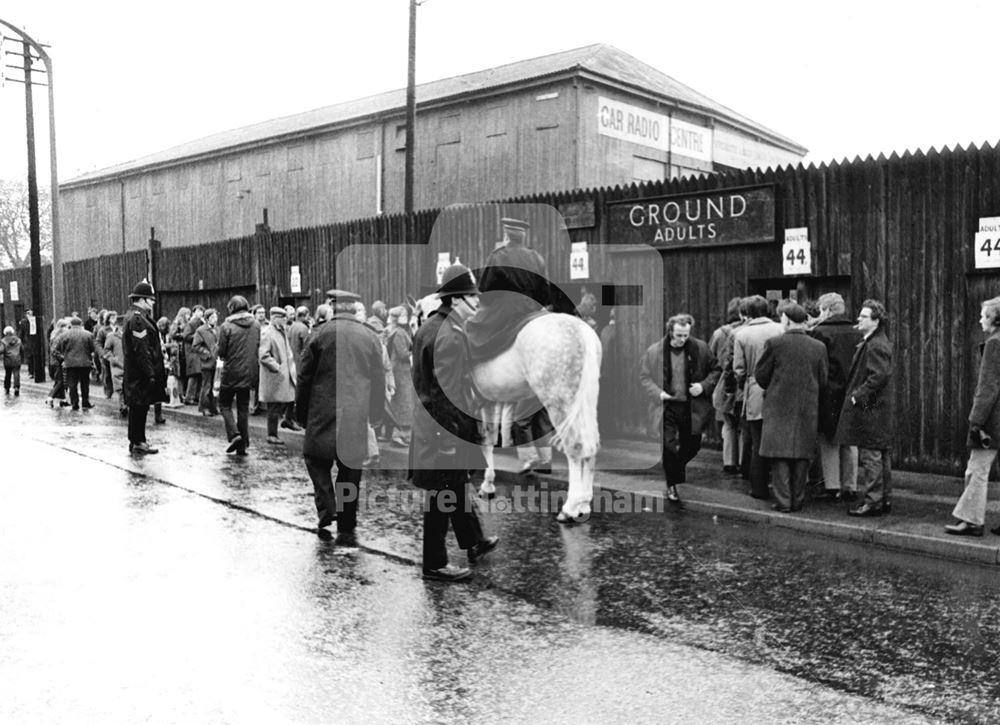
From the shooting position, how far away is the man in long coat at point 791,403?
862cm

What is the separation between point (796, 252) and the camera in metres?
11.4

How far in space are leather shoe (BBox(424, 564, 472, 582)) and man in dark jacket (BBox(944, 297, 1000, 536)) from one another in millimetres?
4071

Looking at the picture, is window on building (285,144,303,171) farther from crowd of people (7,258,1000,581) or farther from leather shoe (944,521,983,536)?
leather shoe (944,521,983,536)

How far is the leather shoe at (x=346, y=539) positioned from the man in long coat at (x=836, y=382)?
462 cm

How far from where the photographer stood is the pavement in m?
7.57

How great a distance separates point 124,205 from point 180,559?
3931cm

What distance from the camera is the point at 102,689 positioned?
4.39m

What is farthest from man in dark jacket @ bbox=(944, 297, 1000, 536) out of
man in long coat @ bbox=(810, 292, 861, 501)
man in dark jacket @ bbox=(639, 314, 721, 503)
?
man in dark jacket @ bbox=(639, 314, 721, 503)

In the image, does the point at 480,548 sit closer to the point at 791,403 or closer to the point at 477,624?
the point at 477,624

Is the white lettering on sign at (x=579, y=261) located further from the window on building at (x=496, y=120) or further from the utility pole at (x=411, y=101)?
the window on building at (x=496, y=120)

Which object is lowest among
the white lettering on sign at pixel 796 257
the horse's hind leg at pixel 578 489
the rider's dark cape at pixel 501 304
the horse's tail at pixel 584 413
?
the horse's hind leg at pixel 578 489

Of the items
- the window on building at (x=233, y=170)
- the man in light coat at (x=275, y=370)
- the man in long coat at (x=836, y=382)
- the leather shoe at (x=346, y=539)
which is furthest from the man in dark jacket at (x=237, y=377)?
the window on building at (x=233, y=170)

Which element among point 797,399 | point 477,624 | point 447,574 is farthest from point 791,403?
point 477,624

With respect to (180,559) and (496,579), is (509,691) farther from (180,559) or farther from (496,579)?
(180,559)
